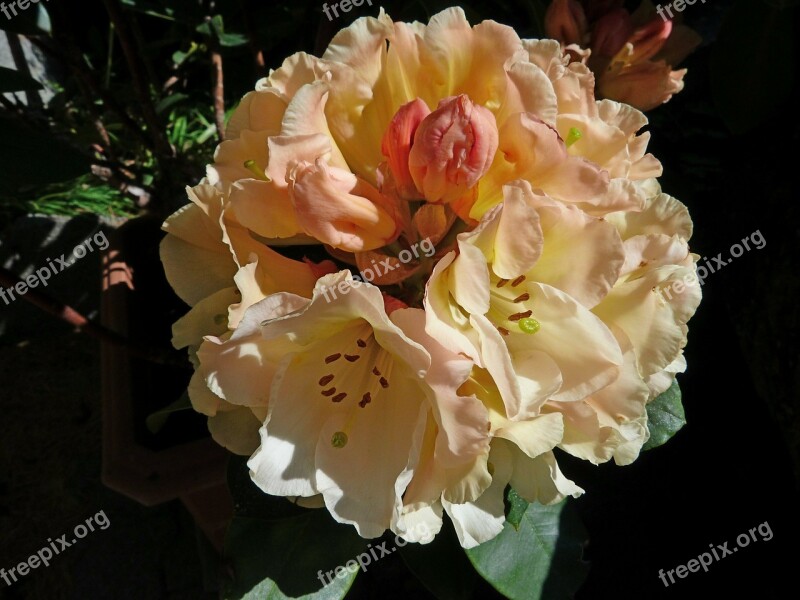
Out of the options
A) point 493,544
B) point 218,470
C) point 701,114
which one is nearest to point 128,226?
point 218,470

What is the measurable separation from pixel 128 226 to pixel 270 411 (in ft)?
2.85

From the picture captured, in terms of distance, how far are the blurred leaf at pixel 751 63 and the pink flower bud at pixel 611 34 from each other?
55 cm

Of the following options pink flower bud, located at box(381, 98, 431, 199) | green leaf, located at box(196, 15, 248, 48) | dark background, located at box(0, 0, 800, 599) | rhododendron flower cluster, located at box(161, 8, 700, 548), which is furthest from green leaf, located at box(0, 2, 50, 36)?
pink flower bud, located at box(381, 98, 431, 199)

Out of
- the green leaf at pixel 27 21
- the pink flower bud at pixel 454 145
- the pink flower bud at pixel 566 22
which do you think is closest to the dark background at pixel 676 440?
the green leaf at pixel 27 21

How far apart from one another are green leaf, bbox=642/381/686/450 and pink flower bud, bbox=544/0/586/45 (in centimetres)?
42

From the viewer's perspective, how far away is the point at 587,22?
812 mm

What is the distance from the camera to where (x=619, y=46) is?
2.56 feet

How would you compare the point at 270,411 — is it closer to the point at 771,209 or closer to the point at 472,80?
the point at 472,80

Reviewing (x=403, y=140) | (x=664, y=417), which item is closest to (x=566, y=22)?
(x=403, y=140)

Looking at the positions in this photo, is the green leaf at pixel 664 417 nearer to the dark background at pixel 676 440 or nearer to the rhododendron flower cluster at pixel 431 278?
the rhododendron flower cluster at pixel 431 278

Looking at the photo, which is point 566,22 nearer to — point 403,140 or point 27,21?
point 403,140

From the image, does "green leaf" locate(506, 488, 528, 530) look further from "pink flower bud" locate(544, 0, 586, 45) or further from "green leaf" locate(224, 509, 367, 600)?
"pink flower bud" locate(544, 0, 586, 45)

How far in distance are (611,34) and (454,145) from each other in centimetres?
39

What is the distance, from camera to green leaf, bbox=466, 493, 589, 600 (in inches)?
32.5
